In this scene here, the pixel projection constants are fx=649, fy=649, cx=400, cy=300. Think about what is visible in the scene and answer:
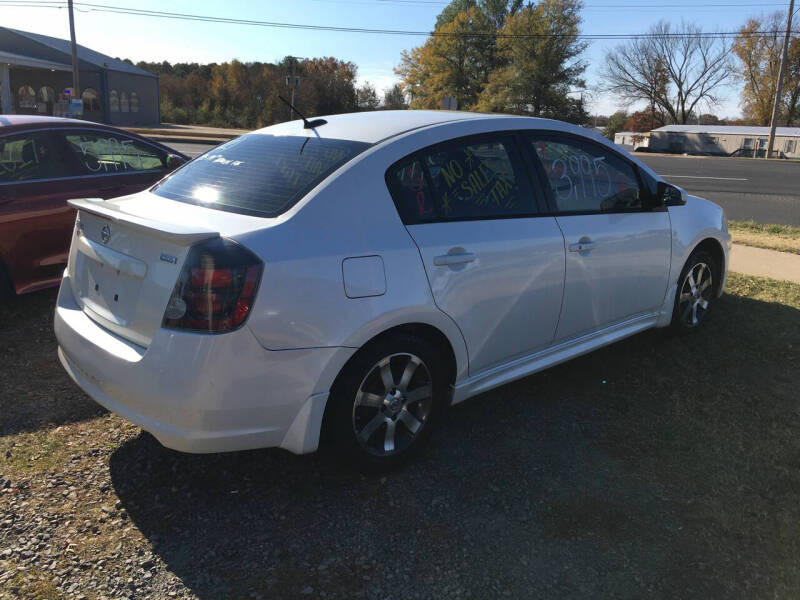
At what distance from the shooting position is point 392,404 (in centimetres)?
305

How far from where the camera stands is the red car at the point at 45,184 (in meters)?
4.94

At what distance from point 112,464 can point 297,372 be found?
1.26 m

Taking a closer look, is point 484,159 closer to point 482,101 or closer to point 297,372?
point 297,372

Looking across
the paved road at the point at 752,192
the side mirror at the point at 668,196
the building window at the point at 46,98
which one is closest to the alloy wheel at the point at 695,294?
the side mirror at the point at 668,196

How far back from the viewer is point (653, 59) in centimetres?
6712

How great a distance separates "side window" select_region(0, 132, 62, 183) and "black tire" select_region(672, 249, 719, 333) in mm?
5030

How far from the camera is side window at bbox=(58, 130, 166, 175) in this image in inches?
218

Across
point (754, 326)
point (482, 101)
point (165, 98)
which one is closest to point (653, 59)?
point (482, 101)

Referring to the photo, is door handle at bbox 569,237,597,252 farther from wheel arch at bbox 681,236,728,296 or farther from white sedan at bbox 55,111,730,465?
wheel arch at bbox 681,236,728,296

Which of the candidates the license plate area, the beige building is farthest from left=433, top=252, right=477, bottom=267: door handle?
the beige building

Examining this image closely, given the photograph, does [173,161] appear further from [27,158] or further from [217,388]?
[217,388]

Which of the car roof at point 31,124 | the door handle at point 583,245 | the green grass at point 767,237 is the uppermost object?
the car roof at point 31,124

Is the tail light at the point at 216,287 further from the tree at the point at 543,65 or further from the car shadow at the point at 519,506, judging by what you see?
the tree at the point at 543,65

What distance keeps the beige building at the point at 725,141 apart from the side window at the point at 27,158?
172 ft
